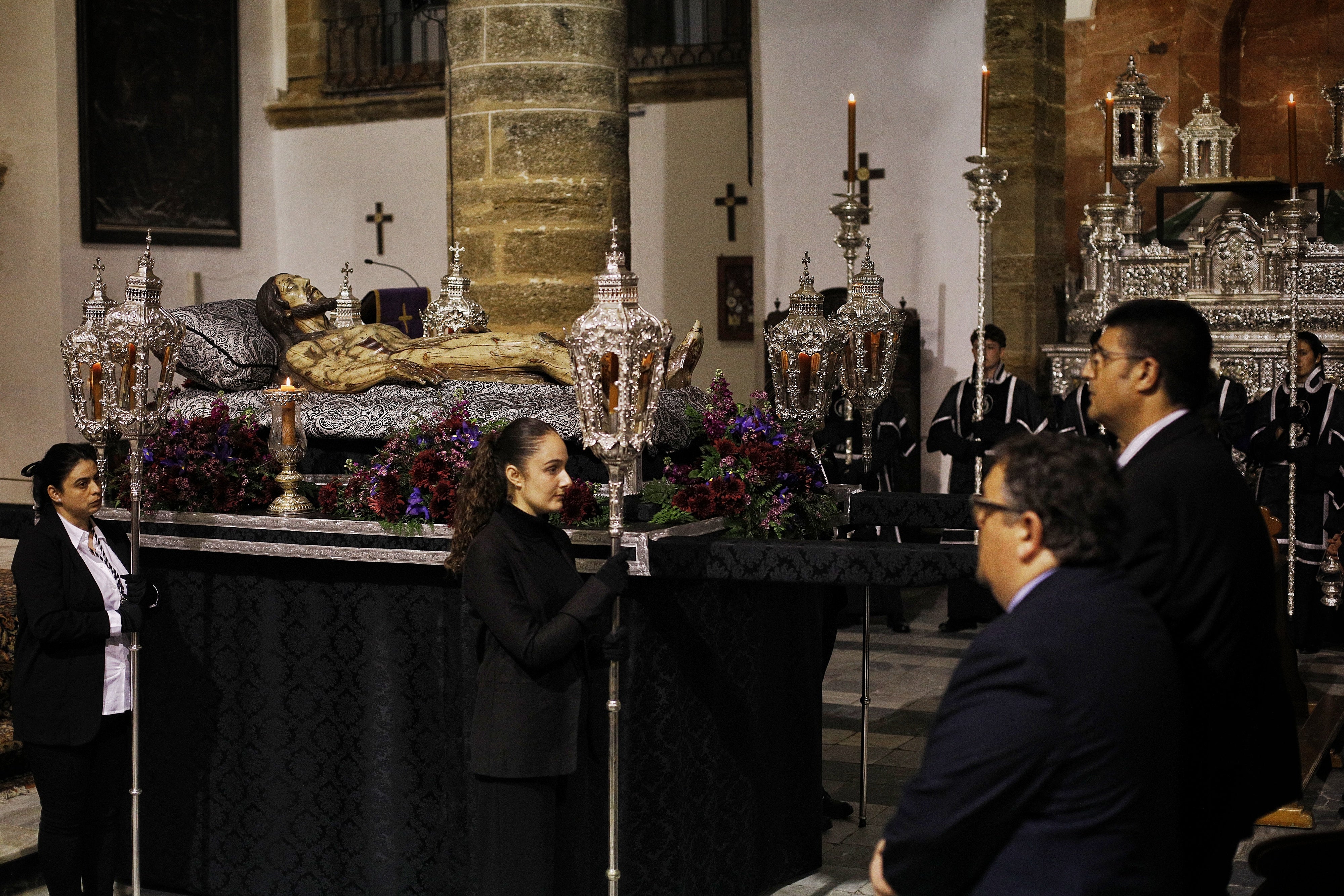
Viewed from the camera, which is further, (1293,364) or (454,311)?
(454,311)

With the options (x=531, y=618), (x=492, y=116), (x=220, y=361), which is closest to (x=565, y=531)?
(x=531, y=618)

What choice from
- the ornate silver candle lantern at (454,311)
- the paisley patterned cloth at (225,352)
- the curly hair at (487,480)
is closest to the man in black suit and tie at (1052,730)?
the curly hair at (487,480)

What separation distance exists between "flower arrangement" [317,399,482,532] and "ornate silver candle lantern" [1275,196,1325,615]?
3768 millimetres

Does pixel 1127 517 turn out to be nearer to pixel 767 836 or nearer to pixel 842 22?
pixel 767 836

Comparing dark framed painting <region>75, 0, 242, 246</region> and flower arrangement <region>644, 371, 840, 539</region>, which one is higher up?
dark framed painting <region>75, 0, 242, 246</region>

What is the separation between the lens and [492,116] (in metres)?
8.23

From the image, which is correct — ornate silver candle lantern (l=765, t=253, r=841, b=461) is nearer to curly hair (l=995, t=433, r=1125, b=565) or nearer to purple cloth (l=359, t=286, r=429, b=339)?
curly hair (l=995, t=433, r=1125, b=565)

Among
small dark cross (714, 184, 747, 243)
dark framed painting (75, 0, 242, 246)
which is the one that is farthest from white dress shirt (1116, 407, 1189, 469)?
dark framed painting (75, 0, 242, 246)

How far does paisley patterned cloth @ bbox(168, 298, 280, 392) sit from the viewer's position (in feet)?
22.3

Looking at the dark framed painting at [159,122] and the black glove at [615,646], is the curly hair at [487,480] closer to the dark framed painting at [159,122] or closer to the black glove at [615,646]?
the black glove at [615,646]

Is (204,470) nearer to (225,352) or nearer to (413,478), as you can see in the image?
(413,478)

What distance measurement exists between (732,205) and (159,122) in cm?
498

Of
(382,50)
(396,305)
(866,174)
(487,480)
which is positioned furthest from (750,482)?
(382,50)

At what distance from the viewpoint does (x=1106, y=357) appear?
294 cm
